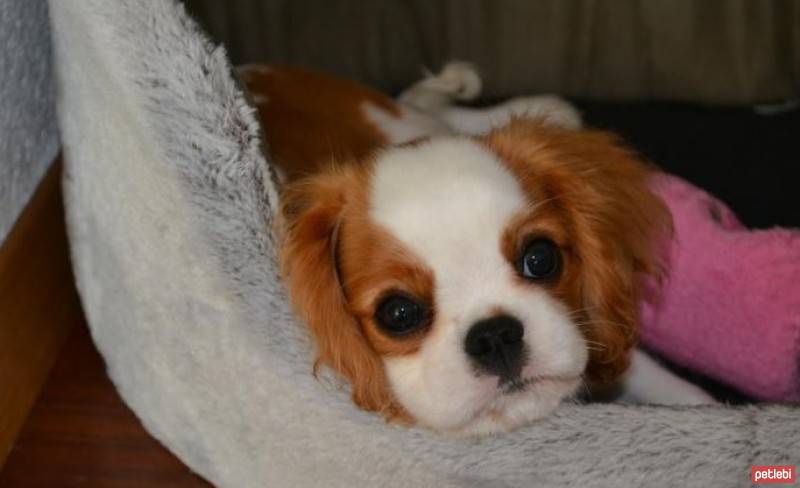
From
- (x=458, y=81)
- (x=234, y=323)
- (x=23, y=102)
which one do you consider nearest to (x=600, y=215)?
(x=234, y=323)

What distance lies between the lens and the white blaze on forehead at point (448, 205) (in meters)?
1.03

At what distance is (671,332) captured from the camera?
1.43 meters

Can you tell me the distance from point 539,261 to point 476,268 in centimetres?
8

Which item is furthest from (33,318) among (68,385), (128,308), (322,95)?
(322,95)

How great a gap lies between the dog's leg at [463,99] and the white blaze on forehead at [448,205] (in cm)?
59

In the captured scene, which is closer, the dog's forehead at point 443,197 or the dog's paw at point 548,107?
the dog's forehead at point 443,197

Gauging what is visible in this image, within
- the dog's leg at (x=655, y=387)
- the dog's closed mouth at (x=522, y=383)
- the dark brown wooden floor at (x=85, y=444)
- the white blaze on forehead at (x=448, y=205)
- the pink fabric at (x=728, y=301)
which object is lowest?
the dark brown wooden floor at (x=85, y=444)

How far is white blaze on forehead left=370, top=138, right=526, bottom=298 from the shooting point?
1.03m

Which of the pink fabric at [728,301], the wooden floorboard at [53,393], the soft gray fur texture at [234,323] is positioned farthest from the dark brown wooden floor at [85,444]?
the pink fabric at [728,301]

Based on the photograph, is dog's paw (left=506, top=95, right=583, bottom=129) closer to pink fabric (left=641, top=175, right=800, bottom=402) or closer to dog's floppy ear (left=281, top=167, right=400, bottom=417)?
pink fabric (left=641, top=175, right=800, bottom=402)

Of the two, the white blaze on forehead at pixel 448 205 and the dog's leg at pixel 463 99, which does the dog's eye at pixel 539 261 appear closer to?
the white blaze on forehead at pixel 448 205

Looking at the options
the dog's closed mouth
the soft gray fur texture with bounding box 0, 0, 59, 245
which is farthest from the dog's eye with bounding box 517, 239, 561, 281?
the soft gray fur texture with bounding box 0, 0, 59, 245

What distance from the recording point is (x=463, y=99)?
6.18 feet

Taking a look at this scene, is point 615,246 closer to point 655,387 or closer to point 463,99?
point 655,387
